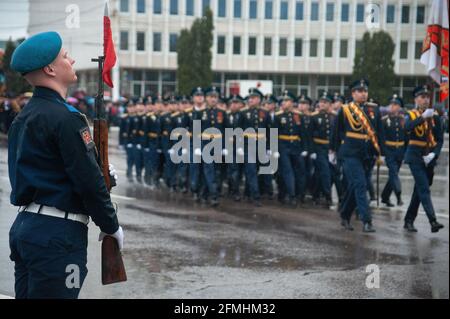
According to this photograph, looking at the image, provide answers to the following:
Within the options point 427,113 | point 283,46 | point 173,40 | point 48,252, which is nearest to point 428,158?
point 427,113

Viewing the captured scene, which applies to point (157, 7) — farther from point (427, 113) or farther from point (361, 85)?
point (427, 113)

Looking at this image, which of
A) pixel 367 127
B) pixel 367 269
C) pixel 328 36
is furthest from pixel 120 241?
pixel 328 36

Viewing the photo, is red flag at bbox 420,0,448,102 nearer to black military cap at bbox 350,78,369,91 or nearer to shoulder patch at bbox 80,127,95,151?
black military cap at bbox 350,78,369,91

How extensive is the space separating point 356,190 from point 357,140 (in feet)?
2.38

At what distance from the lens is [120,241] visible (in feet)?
13.4

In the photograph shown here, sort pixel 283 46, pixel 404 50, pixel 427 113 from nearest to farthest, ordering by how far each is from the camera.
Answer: pixel 427 113 < pixel 404 50 < pixel 283 46

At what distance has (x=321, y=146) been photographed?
13547mm

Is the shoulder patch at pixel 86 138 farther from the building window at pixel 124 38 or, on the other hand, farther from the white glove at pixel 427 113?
the building window at pixel 124 38

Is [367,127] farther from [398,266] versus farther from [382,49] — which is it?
[382,49]

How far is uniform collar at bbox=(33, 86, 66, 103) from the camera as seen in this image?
3.81m

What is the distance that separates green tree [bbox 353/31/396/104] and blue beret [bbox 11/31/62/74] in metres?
35.4

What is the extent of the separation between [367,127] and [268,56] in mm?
39038

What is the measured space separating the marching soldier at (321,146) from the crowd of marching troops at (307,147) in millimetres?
19
